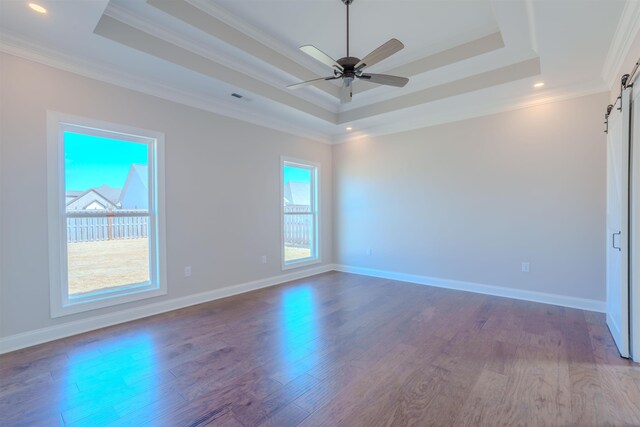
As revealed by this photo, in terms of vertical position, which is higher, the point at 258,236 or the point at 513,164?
the point at 513,164

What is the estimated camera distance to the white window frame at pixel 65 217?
278 centimetres

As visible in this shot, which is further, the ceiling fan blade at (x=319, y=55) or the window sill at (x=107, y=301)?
the window sill at (x=107, y=301)

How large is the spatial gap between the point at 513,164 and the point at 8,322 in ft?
19.2

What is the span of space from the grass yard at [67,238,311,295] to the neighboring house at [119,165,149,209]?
429 millimetres

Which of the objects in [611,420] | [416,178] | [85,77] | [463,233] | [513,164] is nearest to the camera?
[611,420]

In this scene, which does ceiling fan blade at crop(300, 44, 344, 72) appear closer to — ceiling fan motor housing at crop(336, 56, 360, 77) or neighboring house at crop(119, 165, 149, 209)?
ceiling fan motor housing at crop(336, 56, 360, 77)

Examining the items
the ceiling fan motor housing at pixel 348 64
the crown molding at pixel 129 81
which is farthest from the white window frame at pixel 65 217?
the ceiling fan motor housing at pixel 348 64

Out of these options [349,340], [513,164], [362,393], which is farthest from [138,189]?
[513,164]

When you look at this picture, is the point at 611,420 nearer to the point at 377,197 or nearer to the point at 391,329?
the point at 391,329

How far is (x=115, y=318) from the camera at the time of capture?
317 centimetres

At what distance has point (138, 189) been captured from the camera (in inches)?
137

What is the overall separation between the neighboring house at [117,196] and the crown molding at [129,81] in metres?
0.93

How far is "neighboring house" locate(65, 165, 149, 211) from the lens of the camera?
3018 mm

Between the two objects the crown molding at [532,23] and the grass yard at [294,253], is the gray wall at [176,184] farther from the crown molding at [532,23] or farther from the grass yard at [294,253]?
the crown molding at [532,23]
